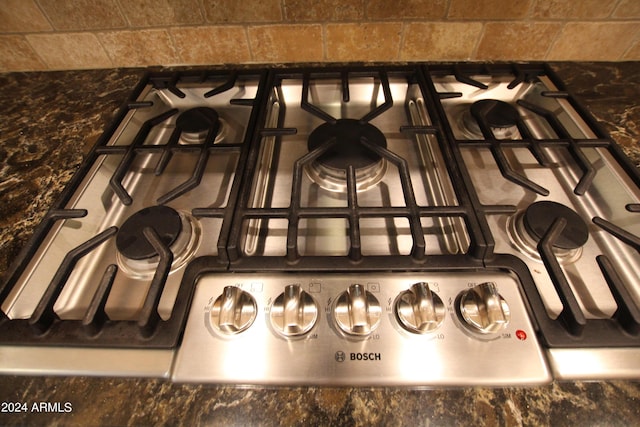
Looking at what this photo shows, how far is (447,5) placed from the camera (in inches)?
27.9

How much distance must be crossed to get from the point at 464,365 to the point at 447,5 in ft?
2.55

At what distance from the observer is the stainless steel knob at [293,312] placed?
0.35 meters

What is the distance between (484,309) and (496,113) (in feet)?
1.53

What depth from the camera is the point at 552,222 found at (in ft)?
1.42

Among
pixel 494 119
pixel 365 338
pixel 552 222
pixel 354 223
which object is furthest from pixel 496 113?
pixel 365 338

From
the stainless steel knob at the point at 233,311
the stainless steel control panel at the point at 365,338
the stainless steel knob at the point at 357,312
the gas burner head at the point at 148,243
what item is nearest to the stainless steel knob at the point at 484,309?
the stainless steel control panel at the point at 365,338

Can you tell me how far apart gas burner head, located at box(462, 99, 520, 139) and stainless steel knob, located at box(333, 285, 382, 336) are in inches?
18.5

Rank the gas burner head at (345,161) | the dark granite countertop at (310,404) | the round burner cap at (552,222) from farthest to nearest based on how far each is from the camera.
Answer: the gas burner head at (345,161) → the round burner cap at (552,222) → the dark granite countertop at (310,404)

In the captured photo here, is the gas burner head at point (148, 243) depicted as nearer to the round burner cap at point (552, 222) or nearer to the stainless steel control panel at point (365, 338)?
the stainless steel control panel at point (365, 338)

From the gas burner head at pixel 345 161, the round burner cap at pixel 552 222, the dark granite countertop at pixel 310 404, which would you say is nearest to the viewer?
the dark granite countertop at pixel 310 404

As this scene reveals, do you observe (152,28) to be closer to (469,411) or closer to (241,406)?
(241,406)

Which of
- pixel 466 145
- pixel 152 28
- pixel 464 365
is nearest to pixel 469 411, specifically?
pixel 464 365

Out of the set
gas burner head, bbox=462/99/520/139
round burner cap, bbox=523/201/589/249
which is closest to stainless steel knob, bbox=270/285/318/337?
round burner cap, bbox=523/201/589/249

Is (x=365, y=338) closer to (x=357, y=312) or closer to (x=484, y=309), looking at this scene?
(x=357, y=312)
